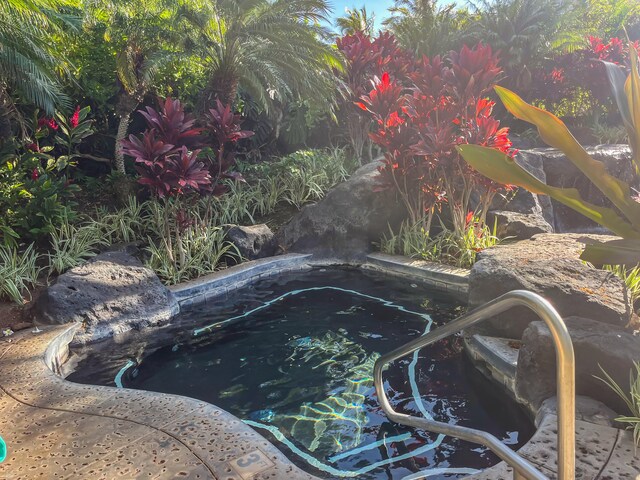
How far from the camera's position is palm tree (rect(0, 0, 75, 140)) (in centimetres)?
623

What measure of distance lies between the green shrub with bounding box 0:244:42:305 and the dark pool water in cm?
127

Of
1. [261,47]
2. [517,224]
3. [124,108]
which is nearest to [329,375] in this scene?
[517,224]

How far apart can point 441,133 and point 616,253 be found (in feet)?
11.8

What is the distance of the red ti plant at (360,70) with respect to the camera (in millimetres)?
9555

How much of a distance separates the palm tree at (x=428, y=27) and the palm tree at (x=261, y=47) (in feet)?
25.8

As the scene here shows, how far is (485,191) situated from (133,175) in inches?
237

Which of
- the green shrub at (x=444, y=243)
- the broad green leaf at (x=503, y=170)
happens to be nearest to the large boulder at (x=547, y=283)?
the broad green leaf at (x=503, y=170)

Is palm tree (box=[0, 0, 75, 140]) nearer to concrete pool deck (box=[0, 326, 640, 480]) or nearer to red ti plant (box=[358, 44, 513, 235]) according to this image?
red ti plant (box=[358, 44, 513, 235])

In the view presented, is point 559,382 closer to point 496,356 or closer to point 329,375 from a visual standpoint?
point 496,356

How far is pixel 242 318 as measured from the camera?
4789 millimetres

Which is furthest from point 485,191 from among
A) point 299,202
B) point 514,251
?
point 299,202

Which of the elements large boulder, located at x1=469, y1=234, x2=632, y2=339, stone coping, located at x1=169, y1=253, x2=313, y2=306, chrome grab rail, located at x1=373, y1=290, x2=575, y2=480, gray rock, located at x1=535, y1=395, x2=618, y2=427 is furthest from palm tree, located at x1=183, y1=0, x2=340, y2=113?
chrome grab rail, located at x1=373, y1=290, x2=575, y2=480

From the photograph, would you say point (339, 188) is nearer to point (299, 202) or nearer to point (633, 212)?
point (299, 202)

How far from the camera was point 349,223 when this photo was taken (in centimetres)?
693
